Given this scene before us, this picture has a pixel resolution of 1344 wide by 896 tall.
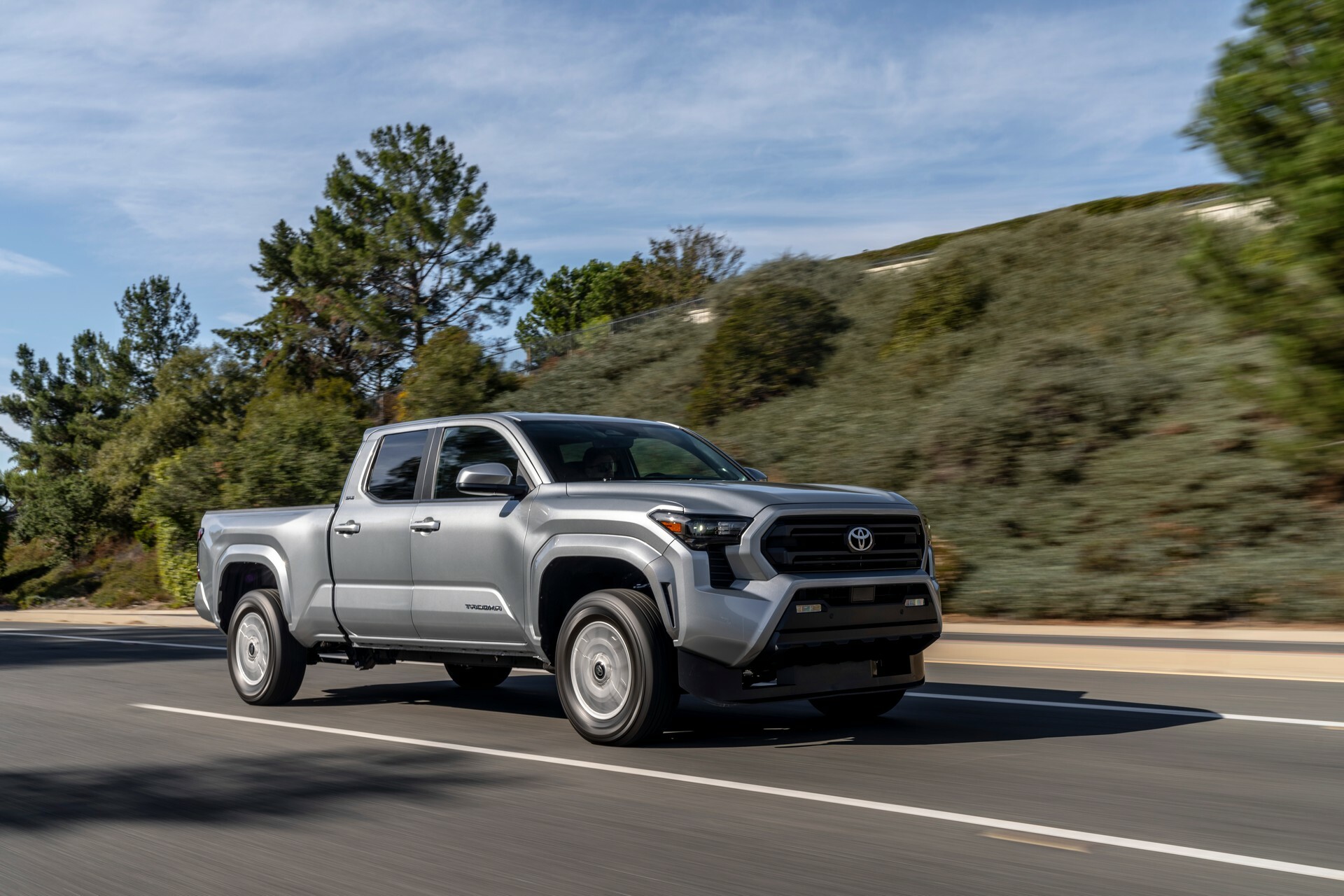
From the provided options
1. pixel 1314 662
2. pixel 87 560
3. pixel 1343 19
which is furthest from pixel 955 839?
pixel 87 560

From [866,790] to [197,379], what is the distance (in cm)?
5634

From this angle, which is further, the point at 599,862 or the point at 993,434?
the point at 993,434

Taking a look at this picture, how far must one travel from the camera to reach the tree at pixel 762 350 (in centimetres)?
2634

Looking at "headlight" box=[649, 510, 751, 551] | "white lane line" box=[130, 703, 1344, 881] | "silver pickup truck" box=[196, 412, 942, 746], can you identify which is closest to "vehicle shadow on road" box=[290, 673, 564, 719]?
"silver pickup truck" box=[196, 412, 942, 746]

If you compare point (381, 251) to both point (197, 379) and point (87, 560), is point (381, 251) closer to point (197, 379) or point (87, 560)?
point (197, 379)

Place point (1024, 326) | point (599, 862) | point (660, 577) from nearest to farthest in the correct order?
point (599, 862) < point (660, 577) < point (1024, 326)

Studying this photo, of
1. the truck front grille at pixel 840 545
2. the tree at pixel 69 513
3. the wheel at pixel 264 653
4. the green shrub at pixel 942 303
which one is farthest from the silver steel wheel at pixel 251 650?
the tree at pixel 69 513

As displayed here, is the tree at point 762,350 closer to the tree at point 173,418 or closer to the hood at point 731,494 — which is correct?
the hood at point 731,494

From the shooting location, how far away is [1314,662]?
30.4 feet

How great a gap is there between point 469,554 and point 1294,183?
9927mm

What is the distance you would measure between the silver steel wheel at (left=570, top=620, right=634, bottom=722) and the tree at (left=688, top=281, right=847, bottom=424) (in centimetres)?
1892

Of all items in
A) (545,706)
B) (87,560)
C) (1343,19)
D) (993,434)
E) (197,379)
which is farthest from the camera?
(87,560)

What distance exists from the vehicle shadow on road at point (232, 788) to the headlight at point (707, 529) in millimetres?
1533

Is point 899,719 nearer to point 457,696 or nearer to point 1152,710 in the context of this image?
point 1152,710
